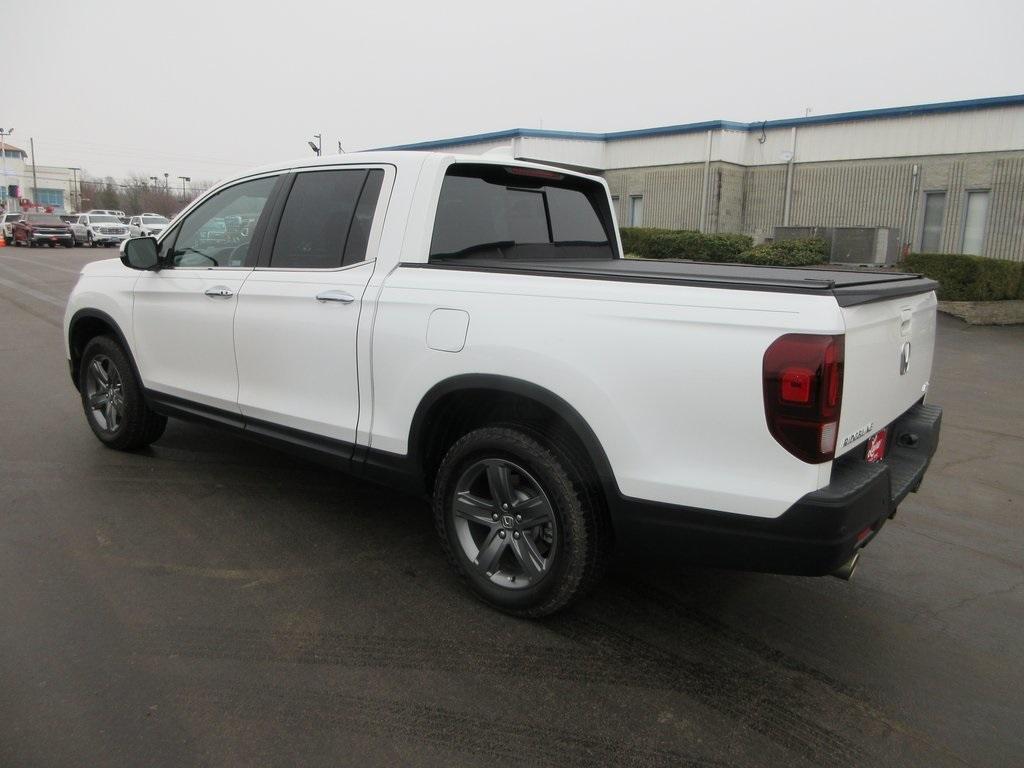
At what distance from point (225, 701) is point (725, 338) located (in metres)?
2.12

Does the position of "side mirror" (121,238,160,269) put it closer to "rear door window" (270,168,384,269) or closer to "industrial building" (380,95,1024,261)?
"rear door window" (270,168,384,269)

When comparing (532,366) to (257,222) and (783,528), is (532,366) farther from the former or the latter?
(257,222)

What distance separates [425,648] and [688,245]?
1812 cm

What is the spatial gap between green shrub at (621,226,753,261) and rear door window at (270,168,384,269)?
15526mm

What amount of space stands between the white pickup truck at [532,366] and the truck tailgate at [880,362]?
0.6 inches

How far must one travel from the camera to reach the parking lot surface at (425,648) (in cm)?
262

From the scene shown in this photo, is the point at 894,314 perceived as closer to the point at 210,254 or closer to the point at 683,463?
the point at 683,463

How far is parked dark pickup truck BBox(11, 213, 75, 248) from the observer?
37250 mm

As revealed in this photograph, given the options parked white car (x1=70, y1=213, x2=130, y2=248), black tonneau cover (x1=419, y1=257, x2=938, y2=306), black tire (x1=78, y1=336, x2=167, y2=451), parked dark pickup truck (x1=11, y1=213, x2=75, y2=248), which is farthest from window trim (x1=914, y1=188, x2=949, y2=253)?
parked dark pickup truck (x1=11, y1=213, x2=75, y2=248)

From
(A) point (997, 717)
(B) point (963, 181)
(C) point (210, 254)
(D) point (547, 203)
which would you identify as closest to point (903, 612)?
(A) point (997, 717)

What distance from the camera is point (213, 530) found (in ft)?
14.1

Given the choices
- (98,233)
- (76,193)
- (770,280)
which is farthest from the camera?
(76,193)

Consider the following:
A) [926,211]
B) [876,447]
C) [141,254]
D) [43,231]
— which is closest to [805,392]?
[876,447]

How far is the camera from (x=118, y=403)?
5.45m
